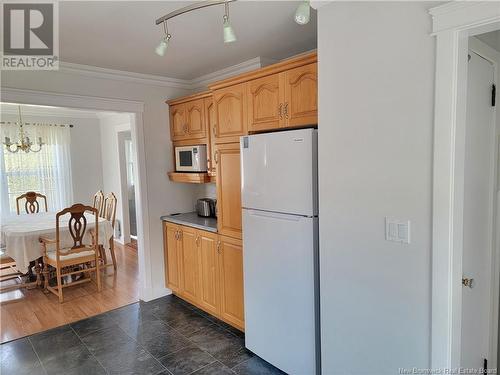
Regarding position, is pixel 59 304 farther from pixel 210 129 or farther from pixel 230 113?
pixel 230 113

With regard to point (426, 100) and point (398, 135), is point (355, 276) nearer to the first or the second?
point (398, 135)

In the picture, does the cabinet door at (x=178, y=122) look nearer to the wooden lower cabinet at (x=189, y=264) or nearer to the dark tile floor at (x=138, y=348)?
the wooden lower cabinet at (x=189, y=264)

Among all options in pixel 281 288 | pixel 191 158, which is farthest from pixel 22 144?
pixel 281 288

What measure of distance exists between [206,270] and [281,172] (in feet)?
4.85

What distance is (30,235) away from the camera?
12.6ft

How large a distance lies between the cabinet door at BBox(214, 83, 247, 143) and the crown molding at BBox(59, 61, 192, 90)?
3.73 ft

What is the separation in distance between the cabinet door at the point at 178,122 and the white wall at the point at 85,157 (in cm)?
326

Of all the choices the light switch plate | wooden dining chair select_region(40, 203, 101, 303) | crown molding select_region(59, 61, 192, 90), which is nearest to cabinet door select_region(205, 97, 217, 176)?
crown molding select_region(59, 61, 192, 90)

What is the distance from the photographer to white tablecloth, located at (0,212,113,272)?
380cm

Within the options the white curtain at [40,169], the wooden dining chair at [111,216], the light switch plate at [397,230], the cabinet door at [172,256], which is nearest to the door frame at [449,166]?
the light switch plate at [397,230]

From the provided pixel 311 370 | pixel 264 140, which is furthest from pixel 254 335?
pixel 264 140

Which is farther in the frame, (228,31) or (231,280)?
(231,280)

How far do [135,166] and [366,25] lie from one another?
2.75m

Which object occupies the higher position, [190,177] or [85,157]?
[85,157]
